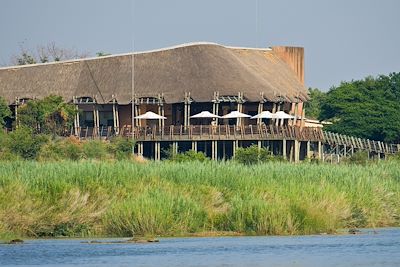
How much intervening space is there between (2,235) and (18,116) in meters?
35.1

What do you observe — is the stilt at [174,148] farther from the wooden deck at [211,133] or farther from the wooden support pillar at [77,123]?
the wooden support pillar at [77,123]

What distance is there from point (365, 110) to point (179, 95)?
1401 centimetres

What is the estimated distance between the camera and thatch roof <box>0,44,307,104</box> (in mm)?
65000

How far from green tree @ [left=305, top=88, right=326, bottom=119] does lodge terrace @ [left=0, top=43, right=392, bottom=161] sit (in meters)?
19.9

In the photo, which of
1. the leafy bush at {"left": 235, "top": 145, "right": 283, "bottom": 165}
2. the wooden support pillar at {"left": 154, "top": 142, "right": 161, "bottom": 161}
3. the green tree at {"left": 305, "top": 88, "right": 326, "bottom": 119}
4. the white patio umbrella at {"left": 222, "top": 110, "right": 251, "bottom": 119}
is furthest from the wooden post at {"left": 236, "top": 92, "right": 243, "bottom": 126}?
the green tree at {"left": 305, "top": 88, "right": 326, "bottom": 119}

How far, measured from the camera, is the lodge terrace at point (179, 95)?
208 feet

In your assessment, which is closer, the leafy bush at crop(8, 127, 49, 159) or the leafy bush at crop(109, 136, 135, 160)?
the leafy bush at crop(8, 127, 49, 159)

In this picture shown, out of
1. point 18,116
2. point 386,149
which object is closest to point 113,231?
point 18,116

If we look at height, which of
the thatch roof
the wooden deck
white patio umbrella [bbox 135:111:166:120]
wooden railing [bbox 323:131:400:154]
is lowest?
wooden railing [bbox 323:131:400:154]

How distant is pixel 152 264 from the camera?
995 inches

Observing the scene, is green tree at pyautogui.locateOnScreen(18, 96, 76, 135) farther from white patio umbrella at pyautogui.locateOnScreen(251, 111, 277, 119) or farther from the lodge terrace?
white patio umbrella at pyautogui.locateOnScreen(251, 111, 277, 119)

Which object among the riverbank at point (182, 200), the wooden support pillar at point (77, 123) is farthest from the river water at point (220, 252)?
the wooden support pillar at point (77, 123)

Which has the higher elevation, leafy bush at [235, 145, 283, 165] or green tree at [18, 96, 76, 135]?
green tree at [18, 96, 76, 135]

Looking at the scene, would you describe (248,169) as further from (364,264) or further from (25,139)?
(25,139)
